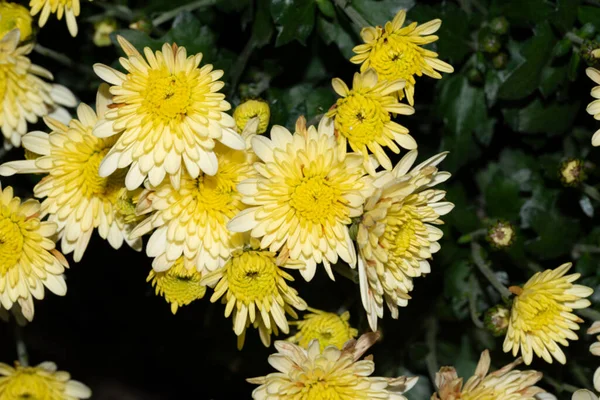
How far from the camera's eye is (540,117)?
6.73 ft

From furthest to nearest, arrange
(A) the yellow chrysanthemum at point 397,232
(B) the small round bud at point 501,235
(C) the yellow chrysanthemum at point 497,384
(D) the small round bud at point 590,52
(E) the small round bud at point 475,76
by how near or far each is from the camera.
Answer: (E) the small round bud at point 475,76 < (B) the small round bud at point 501,235 < (D) the small round bud at point 590,52 < (C) the yellow chrysanthemum at point 497,384 < (A) the yellow chrysanthemum at point 397,232

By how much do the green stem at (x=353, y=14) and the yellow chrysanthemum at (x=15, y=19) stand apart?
839 millimetres

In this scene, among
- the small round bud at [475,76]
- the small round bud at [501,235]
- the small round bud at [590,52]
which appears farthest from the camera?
the small round bud at [475,76]

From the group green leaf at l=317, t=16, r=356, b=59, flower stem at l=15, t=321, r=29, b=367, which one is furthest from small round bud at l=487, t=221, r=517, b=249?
flower stem at l=15, t=321, r=29, b=367

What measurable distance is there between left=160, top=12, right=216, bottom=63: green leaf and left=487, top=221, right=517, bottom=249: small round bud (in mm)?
919

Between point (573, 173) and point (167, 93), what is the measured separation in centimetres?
113

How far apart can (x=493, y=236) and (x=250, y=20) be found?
36.1 inches

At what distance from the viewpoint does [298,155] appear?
1.51 meters

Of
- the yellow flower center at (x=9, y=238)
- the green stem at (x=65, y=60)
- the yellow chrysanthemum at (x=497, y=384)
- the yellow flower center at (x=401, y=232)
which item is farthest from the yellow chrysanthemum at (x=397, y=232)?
the green stem at (x=65, y=60)

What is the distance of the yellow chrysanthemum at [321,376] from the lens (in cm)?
159

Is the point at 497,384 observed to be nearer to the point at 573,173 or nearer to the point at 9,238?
the point at 573,173

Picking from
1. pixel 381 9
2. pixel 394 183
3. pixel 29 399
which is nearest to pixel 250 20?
pixel 381 9

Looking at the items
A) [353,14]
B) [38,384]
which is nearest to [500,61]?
[353,14]

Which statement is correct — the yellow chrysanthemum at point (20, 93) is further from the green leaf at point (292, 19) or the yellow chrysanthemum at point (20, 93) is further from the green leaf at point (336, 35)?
the green leaf at point (336, 35)
